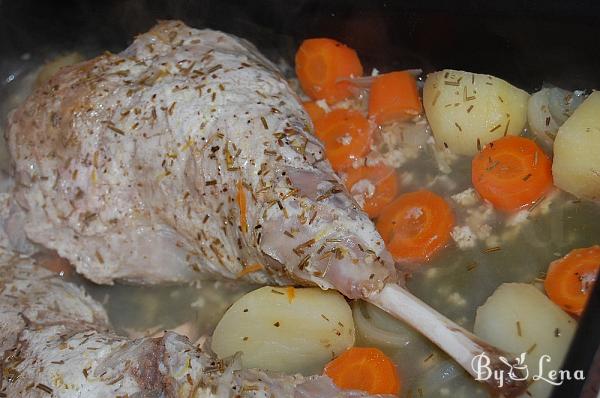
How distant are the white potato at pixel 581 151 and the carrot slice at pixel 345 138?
2.91ft

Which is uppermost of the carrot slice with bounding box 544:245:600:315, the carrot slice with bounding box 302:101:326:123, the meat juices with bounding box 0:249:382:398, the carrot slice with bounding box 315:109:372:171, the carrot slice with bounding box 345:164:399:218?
the carrot slice with bounding box 302:101:326:123

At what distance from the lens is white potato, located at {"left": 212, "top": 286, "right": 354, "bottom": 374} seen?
326 centimetres

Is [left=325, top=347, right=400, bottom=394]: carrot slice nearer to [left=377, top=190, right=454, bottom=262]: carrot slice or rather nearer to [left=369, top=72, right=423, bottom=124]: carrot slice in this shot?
[left=377, top=190, right=454, bottom=262]: carrot slice

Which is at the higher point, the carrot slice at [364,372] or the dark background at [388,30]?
the dark background at [388,30]

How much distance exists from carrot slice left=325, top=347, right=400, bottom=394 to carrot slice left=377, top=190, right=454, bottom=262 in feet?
1.67

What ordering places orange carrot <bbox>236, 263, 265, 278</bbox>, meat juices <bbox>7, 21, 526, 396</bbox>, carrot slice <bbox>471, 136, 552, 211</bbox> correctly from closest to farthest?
1. meat juices <bbox>7, 21, 526, 396</bbox>
2. orange carrot <bbox>236, 263, 265, 278</bbox>
3. carrot slice <bbox>471, 136, 552, 211</bbox>

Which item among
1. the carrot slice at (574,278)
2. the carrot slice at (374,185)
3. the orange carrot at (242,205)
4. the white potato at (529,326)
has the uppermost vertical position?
the orange carrot at (242,205)

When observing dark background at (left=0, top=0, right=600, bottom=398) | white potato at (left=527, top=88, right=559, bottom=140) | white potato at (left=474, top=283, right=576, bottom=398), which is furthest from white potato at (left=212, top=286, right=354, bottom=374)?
white potato at (left=527, top=88, right=559, bottom=140)

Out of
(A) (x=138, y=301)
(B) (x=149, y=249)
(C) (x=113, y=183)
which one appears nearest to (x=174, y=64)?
(C) (x=113, y=183)

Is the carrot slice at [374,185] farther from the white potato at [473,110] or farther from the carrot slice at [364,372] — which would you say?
the carrot slice at [364,372]

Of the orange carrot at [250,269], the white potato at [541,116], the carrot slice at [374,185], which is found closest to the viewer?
the orange carrot at [250,269]

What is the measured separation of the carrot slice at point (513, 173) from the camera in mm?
3521

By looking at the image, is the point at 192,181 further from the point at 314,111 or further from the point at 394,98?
the point at 394,98

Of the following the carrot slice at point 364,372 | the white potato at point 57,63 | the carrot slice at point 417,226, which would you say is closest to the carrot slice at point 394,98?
the carrot slice at point 417,226
